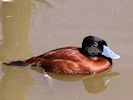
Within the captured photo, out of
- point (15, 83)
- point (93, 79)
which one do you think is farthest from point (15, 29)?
point (93, 79)

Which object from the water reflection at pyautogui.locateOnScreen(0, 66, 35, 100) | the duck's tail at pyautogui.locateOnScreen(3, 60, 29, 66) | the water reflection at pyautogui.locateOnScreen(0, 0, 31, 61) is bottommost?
the water reflection at pyautogui.locateOnScreen(0, 66, 35, 100)

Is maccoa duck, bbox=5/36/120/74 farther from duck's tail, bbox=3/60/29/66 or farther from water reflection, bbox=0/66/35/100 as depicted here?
water reflection, bbox=0/66/35/100

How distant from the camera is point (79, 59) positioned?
23.2 feet

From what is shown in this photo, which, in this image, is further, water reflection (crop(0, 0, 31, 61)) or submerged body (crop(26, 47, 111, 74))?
water reflection (crop(0, 0, 31, 61))

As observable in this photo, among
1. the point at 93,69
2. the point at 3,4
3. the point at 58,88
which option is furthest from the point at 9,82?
the point at 3,4

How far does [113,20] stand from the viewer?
8.56 m

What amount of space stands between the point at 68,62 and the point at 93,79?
0.43 meters

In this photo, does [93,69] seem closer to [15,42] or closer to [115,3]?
[15,42]

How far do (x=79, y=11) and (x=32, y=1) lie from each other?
1.07 meters

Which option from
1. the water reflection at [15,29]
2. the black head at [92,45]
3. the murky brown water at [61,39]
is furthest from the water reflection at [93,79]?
the water reflection at [15,29]

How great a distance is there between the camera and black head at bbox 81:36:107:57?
7.11 m

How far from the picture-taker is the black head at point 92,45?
23.3ft

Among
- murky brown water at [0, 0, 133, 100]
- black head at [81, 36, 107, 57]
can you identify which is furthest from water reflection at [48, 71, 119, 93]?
black head at [81, 36, 107, 57]

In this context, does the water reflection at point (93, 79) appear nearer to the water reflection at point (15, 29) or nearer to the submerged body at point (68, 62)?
the submerged body at point (68, 62)
